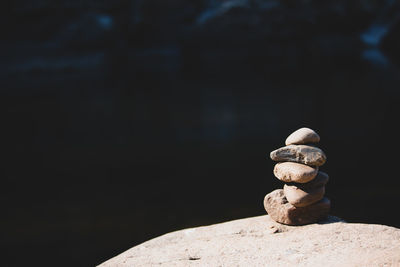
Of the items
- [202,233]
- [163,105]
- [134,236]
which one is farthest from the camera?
[163,105]

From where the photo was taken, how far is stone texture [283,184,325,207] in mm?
A: 5938

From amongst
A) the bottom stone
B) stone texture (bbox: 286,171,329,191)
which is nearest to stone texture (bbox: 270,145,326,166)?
stone texture (bbox: 286,171,329,191)

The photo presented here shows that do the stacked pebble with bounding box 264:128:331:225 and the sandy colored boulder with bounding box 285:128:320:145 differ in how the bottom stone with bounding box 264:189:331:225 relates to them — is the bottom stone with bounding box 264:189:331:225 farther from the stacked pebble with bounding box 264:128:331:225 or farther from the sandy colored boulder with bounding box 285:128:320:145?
the sandy colored boulder with bounding box 285:128:320:145

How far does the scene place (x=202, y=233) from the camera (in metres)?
6.32

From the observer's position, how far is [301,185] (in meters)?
6.17

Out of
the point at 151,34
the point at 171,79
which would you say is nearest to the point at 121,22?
the point at 151,34

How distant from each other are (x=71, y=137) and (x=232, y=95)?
31.3ft

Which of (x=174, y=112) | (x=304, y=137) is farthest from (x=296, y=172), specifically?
(x=174, y=112)

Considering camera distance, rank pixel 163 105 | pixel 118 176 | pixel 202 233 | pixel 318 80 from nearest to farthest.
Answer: pixel 202 233 < pixel 118 176 < pixel 163 105 < pixel 318 80

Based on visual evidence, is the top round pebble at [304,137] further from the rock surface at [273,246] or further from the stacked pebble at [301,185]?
the rock surface at [273,246]

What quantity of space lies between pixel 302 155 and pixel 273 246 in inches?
52.1

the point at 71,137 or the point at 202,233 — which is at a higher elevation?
the point at 71,137

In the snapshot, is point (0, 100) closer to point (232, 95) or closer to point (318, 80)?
point (232, 95)

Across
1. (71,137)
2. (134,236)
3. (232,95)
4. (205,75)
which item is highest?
(205,75)
